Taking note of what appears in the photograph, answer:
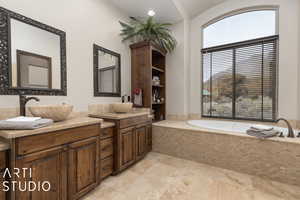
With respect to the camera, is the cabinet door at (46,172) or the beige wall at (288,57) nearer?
the cabinet door at (46,172)

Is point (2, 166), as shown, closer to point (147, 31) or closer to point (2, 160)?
point (2, 160)

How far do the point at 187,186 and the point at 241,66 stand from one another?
8.33ft

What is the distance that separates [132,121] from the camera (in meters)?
2.14

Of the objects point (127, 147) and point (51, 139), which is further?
point (127, 147)

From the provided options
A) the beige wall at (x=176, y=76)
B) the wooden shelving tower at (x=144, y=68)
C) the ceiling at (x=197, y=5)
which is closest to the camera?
the wooden shelving tower at (x=144, y=68)

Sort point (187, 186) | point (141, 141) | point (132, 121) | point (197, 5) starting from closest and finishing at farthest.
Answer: point (187, 186) → point (132, 121) → point (141, 141) → point (197, 5)

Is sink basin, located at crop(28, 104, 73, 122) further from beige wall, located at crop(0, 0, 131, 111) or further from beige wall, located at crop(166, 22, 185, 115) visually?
beige wall, located at crop(166, 22, 185, 115)

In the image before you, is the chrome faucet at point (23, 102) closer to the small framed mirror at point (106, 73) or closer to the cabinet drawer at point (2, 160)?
the cabinet drawer at point (2, 160)

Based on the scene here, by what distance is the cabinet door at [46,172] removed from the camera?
1022mm

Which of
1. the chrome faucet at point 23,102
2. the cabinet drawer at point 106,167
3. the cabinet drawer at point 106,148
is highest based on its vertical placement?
the chrome faucet at point 23,102

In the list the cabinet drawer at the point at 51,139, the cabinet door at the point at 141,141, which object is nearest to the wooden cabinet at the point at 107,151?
the cabinet drawer at the point at 51,139

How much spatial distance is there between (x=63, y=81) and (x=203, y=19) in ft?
10.6

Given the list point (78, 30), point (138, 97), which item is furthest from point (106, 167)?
point (78, 30)

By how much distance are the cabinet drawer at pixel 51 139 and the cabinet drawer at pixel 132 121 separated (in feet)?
1.57
